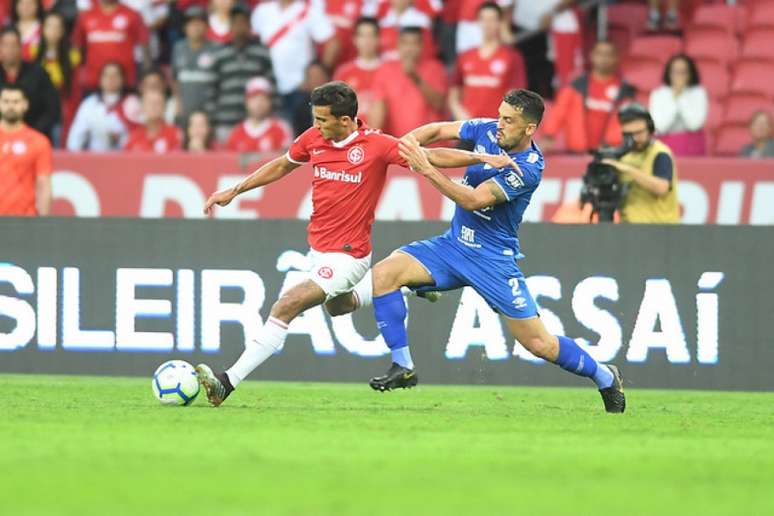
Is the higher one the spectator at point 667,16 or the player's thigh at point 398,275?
the spectator at point 667,16

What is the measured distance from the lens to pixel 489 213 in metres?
11.1

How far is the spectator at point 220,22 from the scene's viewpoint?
1802cm

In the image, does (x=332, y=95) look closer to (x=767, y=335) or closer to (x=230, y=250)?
(x=230, y=250)

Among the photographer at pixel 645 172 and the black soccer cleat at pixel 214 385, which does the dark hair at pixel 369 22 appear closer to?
the photographer at pixel 645 172

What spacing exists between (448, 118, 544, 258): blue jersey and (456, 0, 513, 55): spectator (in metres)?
6.80

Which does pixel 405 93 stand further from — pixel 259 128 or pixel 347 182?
pixel 347 182

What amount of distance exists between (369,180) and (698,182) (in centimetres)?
628

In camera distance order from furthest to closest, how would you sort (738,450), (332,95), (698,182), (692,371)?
(698,182) < (692,371) < (332,95) < (738,450)

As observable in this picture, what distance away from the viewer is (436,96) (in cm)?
1731

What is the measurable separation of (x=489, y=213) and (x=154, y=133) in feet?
23.6

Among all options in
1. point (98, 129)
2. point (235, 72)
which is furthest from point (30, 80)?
point (235, 72)

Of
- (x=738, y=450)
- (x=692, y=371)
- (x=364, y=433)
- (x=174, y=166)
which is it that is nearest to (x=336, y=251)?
(x=364, y=433)

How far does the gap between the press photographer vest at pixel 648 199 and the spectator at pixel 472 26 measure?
3802 mm

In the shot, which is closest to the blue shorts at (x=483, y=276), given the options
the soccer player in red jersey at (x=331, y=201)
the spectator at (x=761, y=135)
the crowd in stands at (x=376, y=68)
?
the soccer player in red jersey at (x=331, y=201)
